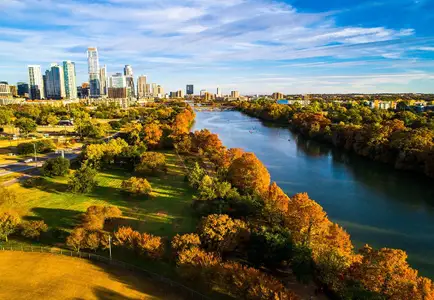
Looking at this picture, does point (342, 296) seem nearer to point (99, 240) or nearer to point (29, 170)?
point (99, 240)

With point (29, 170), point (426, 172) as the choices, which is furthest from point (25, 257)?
point (426, 172)

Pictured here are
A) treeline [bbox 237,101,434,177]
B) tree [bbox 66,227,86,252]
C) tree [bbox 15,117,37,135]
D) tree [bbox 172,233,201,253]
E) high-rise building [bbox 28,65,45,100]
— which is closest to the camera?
tree [bbox 172,233,201,253]

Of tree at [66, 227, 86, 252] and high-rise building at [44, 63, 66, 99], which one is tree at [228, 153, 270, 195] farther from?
high-rise building at [44, 63, 66, 99]

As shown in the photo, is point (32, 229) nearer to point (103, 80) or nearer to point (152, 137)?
point (152, 137)

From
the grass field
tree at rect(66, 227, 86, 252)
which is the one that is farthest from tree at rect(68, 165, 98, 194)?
tree at rect(66, 227, 86, 252)

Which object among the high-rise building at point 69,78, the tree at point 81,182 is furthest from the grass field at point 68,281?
the high-rise building at point 69,78

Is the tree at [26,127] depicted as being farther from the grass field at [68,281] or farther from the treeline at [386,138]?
the treeline at [386,138]

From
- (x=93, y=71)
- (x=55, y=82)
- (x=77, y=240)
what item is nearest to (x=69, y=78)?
(x=55, y=82)

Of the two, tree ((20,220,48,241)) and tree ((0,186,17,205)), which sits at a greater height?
tree ((0,186,17,205))
